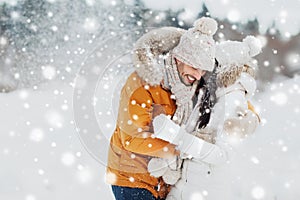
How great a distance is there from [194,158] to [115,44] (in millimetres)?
3522

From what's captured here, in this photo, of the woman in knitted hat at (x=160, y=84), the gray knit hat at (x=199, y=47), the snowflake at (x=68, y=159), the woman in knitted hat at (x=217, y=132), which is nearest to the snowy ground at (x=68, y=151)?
the snowflake at (x=68, y=159)

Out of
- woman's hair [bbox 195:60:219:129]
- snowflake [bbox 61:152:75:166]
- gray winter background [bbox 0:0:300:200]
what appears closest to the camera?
woman's hair [bbox 195:60:219:129]

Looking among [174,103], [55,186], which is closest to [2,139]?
[55,186]

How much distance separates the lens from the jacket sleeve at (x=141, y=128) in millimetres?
1746

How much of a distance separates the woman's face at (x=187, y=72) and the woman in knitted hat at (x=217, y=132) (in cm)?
8

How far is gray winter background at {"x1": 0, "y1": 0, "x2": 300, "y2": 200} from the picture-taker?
316 centimetres

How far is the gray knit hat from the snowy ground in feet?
2.25

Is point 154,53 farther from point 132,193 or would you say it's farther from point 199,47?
point 132,193

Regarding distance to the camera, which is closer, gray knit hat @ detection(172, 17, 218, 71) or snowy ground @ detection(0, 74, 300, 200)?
gray knit hat @ detection(172, 17, 218, 71)

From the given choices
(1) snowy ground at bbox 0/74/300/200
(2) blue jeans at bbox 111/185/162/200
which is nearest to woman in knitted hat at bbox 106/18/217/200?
(2) blue jeans at bbox 111/185/162/200

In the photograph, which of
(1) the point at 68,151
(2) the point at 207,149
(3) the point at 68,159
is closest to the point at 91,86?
(3) the point at 68,159

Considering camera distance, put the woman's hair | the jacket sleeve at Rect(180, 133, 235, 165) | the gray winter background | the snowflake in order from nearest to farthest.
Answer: the jacket sleeve at Rect(180, 133, 235, 165) < the woman's hair < the gray winter background < the snowflake

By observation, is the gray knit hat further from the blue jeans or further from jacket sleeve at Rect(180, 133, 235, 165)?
the blue jeans

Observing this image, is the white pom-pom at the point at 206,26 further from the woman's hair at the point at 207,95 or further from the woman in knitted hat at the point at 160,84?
the woman's hair at the point at 207,95
